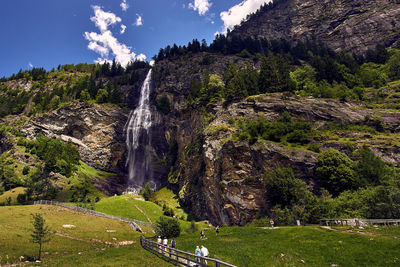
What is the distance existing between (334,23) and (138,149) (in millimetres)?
137326

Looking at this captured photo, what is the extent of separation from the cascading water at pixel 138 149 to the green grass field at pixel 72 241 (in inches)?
2107

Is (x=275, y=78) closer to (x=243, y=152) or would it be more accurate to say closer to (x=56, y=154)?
(x=243, y=152)

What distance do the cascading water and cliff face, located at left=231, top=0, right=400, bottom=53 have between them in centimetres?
10594

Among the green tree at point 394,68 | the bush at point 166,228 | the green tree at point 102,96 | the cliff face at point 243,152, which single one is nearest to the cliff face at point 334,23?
the green tree at point 394,68

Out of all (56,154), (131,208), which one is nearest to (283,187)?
(131,208)

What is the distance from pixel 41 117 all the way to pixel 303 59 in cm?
14000

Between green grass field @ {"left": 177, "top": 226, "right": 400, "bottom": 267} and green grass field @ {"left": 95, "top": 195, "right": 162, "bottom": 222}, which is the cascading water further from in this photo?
green grass field @ {"left": 177, "top": 226, "right": 400, "bottom": 267}

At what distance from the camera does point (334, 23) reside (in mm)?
136250

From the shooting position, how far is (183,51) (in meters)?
136

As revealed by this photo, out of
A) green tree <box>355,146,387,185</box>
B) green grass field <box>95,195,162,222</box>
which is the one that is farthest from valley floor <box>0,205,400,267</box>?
green tree <box>355,146,387,185</box>

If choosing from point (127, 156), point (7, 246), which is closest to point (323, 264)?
point (7, 246)

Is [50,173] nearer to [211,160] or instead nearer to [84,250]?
[211,160]

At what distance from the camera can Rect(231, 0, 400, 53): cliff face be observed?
117125mm

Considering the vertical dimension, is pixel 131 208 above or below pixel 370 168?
below
